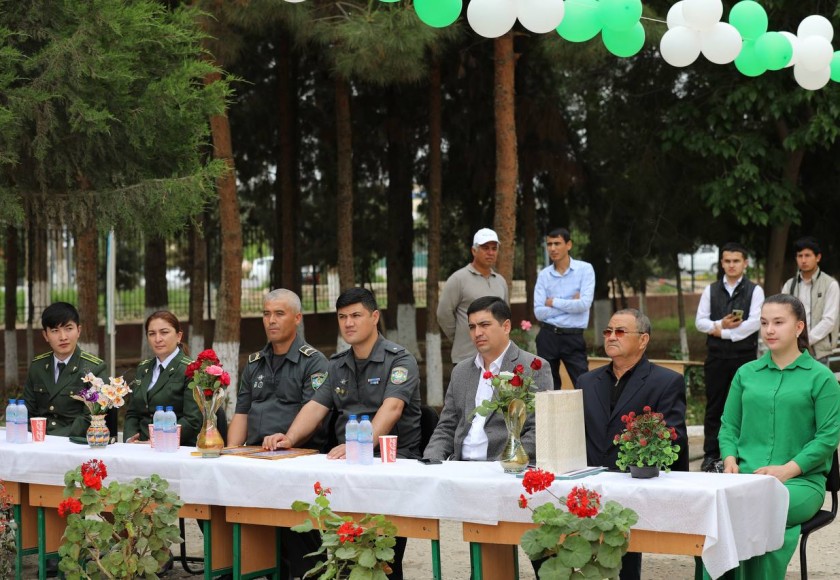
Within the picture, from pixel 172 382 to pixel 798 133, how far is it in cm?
1011

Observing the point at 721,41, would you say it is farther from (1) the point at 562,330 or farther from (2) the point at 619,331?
(2) the point at 619,331

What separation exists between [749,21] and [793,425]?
3513mm

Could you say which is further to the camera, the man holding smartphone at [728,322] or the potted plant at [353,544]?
the man holding smartphone at [728,322]

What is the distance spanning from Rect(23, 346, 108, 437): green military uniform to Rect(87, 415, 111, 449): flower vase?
91 centimetres

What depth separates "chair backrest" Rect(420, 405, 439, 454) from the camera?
20.0 feet

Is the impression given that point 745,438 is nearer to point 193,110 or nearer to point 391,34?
point 193,110

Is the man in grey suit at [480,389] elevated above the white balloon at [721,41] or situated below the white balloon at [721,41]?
below

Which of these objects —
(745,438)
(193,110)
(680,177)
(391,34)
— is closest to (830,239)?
(680,177)

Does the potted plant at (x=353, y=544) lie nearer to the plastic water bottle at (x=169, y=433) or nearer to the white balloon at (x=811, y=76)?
the plastic water bottle at (x=169, y=433)

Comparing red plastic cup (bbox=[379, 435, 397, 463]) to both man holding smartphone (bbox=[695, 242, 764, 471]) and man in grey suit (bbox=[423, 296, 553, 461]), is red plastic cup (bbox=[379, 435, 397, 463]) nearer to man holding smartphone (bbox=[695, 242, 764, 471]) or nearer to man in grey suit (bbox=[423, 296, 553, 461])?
man in grey suit (bbox=[423, 296, 553, 461])

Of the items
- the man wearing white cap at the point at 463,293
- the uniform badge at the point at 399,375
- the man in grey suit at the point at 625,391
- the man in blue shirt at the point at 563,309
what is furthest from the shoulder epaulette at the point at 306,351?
the man in blue shirt at the point at 563,309

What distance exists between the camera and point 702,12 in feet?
24.5

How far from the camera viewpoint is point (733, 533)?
437 cm

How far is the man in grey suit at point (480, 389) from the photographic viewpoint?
5594 mm
